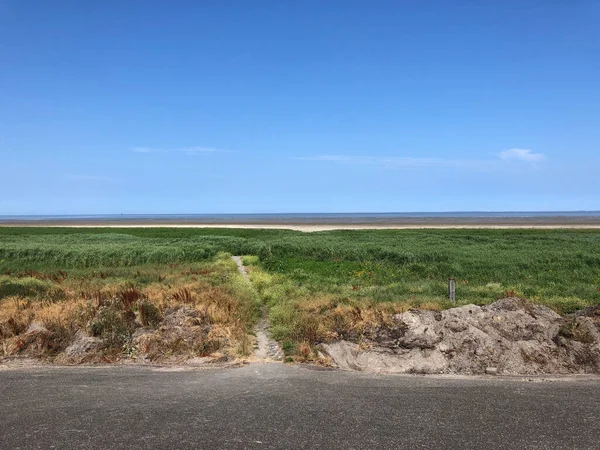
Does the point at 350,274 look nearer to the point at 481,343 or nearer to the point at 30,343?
the point at 481,343

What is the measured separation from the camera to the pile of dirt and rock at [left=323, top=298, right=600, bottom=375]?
1262cm

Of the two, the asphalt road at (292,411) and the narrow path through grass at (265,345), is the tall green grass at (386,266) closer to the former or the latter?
the narrow path through grass at (265,345)

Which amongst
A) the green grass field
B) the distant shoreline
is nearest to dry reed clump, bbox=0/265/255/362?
the green grass field

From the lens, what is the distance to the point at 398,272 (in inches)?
1147

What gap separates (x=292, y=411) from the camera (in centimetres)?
870

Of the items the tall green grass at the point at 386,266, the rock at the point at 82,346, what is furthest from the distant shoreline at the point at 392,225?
the rock at the point at 82,346

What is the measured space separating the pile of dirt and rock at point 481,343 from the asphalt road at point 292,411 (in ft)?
4.53

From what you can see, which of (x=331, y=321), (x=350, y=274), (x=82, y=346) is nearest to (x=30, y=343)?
(x=82, y=346)

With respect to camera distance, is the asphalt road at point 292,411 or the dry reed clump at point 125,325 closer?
the asphalt road at point 292,411

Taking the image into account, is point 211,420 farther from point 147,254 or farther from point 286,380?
point 147,254

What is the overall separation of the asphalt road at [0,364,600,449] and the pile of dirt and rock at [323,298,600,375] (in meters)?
1.38

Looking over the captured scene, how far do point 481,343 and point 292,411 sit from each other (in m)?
7.18

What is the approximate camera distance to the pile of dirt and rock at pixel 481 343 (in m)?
12.6

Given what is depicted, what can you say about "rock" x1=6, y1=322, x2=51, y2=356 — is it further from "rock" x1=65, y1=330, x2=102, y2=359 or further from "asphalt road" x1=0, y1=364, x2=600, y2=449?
"asphalt road" x1=0, y1=364, x2=600, y2=449
